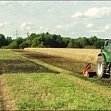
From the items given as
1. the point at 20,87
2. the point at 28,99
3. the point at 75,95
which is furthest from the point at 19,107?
the point at 20,87

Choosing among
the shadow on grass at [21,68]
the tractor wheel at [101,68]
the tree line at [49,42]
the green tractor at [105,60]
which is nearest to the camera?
the green tractor at [105,60]

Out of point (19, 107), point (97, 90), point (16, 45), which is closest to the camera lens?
point (19, 107)

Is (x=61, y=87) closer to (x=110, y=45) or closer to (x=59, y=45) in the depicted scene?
(x=110, y=45)

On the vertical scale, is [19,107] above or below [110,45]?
below

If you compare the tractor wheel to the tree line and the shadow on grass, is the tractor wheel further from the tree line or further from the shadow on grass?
the tree line

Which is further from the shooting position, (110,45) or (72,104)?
(110,45)

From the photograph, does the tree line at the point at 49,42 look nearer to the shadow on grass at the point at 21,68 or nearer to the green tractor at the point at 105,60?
the shadow on grass at the point at 21,68

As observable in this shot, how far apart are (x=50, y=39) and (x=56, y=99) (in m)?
122

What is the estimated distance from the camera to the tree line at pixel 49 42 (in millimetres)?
120812

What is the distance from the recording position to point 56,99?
42.2 feet

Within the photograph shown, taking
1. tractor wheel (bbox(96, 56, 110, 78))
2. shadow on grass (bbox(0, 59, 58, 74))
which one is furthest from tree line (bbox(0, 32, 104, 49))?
tractor wheel (bbox(96, 56, 110, 78))

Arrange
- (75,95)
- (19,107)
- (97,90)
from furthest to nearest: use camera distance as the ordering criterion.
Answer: (97,90) < (75,95) < (19,107)

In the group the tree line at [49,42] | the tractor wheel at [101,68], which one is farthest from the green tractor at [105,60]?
the tree line at [49,42]

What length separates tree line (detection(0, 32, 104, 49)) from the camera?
396 ft
